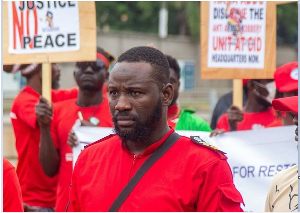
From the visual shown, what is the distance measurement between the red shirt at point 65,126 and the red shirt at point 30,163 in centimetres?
20

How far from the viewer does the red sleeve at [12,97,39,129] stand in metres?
5.30

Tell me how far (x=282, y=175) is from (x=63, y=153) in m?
2.33

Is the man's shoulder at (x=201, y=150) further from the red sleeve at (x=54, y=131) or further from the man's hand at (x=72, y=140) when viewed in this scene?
the red sleeve at (x=54, y=131)

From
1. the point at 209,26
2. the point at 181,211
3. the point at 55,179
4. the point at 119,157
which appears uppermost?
the point at 209,26

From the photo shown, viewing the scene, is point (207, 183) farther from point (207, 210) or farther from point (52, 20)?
point (52, 20)

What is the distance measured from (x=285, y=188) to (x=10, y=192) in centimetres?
141

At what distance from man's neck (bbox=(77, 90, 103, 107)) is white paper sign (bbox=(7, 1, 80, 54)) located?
410 mm

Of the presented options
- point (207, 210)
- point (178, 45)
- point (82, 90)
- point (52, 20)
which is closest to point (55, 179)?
point (82, 90)

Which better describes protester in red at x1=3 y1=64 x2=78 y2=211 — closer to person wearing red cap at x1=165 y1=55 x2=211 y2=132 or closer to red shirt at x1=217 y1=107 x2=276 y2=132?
person wearing red cap at x1=165 y1=55 x2=211 y2=132

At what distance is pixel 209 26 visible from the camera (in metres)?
5.79

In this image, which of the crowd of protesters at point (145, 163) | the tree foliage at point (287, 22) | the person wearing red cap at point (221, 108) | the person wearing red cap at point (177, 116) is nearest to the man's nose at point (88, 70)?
the person wearing red cap at point (177, 116)

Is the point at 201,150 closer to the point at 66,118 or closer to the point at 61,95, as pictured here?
the point at 66,118

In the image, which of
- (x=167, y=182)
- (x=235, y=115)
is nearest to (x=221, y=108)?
(x=235, y=115)

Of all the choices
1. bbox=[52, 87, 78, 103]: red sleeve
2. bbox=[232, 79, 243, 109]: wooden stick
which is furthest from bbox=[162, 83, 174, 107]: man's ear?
bbox=[52, 87, 78, 103]: red sleeve
